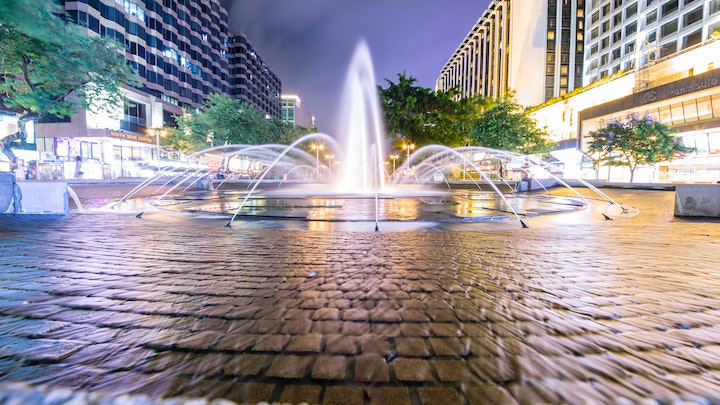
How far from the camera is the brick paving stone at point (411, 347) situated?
218 cm

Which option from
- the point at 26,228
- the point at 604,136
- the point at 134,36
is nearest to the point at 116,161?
the point at 134,36

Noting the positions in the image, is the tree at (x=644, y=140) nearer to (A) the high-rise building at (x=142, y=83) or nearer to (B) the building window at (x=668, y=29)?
(B) the building window at (x=668, y=29)

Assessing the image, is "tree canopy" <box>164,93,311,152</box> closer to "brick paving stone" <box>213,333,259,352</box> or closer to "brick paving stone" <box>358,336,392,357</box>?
"brick paving stone" <box>213,333,259,352</box>

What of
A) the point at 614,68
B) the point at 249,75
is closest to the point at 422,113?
the point at 614,68

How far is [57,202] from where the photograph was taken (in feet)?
31.0

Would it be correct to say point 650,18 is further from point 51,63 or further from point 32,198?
point 32,198

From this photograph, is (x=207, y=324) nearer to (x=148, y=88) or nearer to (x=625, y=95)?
(x=625, y=95)

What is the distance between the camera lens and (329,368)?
201 cm

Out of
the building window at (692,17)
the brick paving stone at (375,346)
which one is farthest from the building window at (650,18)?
the brick paving stone at (375,346)

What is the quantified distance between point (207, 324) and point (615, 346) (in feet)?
9.65

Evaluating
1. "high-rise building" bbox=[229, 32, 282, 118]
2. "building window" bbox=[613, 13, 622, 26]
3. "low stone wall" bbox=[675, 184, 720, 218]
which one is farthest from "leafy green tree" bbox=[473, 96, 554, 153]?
"high-rise building" bbox=[229, 32, 282, 118]

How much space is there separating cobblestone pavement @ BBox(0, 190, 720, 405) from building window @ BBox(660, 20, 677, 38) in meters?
58.1

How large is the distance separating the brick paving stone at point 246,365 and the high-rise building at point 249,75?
4010 inches

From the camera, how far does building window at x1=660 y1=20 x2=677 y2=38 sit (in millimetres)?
43969
